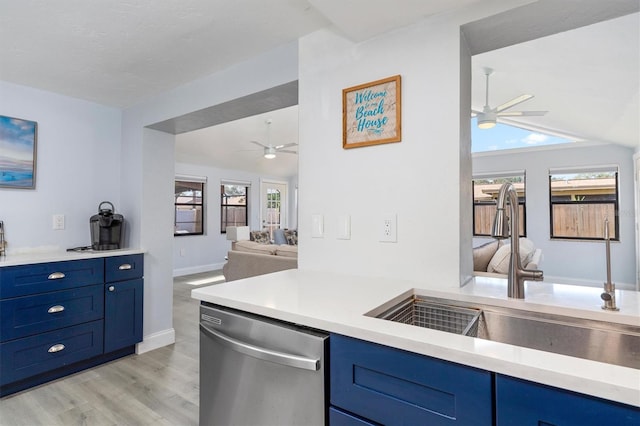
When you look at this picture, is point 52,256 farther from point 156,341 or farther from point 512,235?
point 512,235

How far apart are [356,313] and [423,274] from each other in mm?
545

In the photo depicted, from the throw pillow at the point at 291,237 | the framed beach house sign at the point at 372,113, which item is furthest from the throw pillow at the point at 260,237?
the framed beach house sign at the point at 372,113

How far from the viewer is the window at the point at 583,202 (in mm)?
5242

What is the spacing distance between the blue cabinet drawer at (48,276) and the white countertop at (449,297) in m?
1.67

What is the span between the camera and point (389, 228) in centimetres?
150

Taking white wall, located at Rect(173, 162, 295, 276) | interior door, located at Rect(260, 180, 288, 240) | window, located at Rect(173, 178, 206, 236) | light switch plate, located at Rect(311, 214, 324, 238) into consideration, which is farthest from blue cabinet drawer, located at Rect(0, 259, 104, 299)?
interior door, located at Rect(260, 180, 288, 240)

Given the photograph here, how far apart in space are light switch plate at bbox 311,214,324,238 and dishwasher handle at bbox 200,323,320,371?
713mm

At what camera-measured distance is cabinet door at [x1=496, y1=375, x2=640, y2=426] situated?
0.60 meters

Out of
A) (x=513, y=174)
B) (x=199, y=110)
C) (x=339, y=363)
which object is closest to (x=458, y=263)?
(x=339, y=363)

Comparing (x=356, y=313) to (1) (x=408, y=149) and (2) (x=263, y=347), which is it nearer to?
(2) (x=263, y=347)

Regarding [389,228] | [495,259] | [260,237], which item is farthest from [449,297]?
[260,237]

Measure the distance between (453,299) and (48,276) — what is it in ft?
8.68

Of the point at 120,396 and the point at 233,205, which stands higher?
the point at 233,205

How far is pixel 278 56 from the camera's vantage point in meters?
1.96
